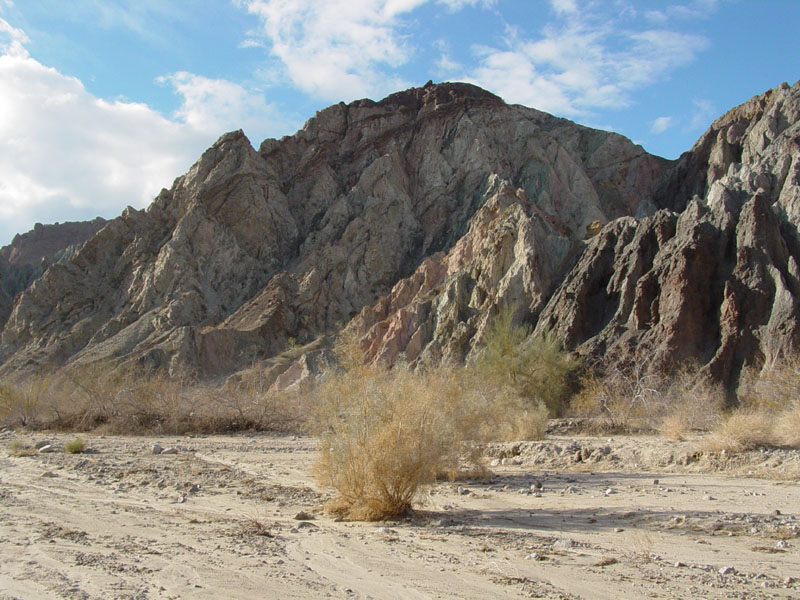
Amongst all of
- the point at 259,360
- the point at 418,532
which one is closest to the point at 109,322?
the point at 259,360

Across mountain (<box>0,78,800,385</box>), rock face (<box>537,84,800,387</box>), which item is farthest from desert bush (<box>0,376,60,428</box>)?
rock face (<box>537,84,800,387</box>)

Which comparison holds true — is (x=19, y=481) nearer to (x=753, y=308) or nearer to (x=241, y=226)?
(x=753, y=308)

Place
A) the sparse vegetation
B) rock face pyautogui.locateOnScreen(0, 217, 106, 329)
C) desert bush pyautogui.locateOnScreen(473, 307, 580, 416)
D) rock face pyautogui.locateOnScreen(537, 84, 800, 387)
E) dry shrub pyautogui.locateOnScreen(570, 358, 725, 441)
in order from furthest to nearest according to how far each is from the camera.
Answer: rock face pyautogui.locateOnScreen(0, 217, 106, 329)
rock face pyautogui.locateOnScreen(537, 84, 800, 387)
desert bush pyautogui.locateOnScreen(473, 307, 580, 416)
dry shrub pyautogui.locateOnScreen(570, 358, 725, 441)
the sparse vegetation

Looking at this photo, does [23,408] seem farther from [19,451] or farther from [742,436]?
[742,436]

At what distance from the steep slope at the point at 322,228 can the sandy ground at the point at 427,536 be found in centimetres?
3396

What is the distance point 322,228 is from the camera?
219 ft

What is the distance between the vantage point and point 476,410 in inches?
671

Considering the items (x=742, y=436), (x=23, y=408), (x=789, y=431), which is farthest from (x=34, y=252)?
(x=789, y=431)

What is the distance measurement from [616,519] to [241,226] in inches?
2403

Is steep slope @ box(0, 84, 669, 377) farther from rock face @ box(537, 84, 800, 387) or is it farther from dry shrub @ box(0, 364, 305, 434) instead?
dry shrub @ box(0, 364, 305, 434)

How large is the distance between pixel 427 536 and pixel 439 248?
54.6m

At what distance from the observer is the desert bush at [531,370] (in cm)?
2998

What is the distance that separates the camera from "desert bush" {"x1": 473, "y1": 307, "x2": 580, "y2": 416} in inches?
1180

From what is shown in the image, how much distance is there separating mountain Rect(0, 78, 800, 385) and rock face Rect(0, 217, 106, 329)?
63.9ft
